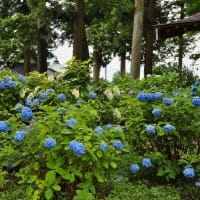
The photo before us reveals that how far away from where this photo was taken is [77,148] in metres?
2.83

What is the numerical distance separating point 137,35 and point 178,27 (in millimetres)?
3735

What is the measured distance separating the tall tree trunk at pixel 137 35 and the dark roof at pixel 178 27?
9.56 feet

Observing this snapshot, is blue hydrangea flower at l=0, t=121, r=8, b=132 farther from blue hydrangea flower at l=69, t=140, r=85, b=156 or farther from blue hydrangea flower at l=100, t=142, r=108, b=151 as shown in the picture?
blue hydrangea flower at l=100, t=142, r=108, b=151

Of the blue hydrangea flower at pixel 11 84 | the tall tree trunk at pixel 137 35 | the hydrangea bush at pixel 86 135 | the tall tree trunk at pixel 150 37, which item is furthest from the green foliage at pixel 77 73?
the tall tree trunk at pixel 150 37

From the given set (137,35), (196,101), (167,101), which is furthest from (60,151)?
(137,35)

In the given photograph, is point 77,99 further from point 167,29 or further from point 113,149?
point 167,29

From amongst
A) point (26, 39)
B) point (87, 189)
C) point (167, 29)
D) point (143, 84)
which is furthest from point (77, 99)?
point (26, 39)

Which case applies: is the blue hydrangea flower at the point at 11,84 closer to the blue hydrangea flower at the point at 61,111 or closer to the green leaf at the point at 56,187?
the blue hydrangea flower at the point at 61,111

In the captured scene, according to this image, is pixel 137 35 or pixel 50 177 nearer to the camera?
pixel 50 177

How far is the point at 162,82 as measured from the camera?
5070mm

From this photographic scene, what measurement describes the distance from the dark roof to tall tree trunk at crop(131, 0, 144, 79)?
291 cm

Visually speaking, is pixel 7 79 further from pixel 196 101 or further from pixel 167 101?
pixel 196 101

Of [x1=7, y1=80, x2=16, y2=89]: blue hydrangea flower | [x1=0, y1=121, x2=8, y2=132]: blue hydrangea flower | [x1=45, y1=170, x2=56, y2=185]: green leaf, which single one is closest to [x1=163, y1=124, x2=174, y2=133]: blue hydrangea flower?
[x1=45, y1=170, x2=56, y2=185]: green leaf

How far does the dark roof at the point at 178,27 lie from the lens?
8.53 m
